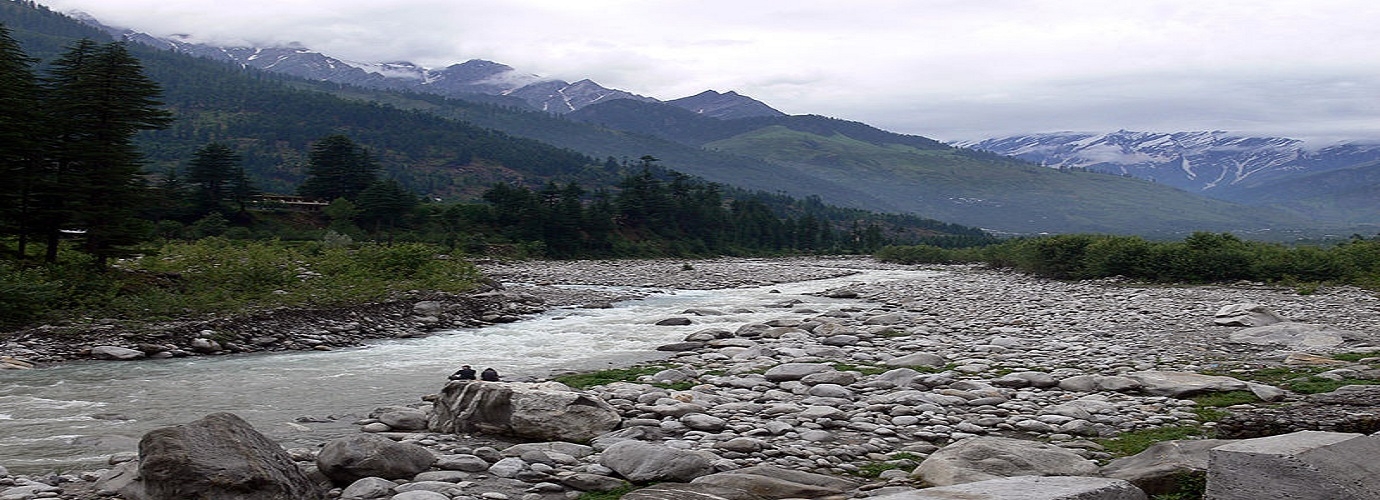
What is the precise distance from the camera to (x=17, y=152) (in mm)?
22125

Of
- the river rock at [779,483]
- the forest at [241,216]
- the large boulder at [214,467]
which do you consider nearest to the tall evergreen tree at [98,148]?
the forest at [241,216]

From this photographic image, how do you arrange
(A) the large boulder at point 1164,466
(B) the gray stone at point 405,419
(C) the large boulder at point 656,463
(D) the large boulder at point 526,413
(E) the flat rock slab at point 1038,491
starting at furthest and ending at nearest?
(B) the gray stone at point 405,419 → (D) the large boulder at point 526,413 → (C) the large boulder at point 656,463 → (A) the large boulder at point 1164,466 → (E) the flat rock slab at point 1038,491

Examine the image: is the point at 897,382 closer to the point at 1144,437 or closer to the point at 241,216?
the point at 1144,437

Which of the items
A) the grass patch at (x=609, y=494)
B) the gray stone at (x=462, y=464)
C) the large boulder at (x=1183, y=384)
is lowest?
the gray stone at (x=462, y=464)

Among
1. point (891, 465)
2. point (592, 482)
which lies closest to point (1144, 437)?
point (891, 465)

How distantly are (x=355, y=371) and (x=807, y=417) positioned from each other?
9768 mm

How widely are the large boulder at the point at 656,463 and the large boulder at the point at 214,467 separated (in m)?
2.80

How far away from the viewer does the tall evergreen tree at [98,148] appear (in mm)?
22734

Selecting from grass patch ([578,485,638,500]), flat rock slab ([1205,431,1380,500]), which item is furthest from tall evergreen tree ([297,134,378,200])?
flat rock slab ([1205,431,1380,500])

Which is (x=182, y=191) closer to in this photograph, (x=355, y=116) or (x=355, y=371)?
(x=355, y=371)

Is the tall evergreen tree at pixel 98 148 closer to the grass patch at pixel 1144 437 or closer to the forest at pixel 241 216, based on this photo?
the forest at pixel 241 216

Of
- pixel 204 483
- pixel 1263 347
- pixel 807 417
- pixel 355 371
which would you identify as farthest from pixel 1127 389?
pixel 355 371

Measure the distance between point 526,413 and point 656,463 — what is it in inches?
99.1

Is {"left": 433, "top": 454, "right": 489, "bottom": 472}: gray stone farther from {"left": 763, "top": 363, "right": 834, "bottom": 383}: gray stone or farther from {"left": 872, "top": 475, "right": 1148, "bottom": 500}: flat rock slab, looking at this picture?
{"left": 763, "top": 363, "right": 834, "bottom": 383}: gray stone
